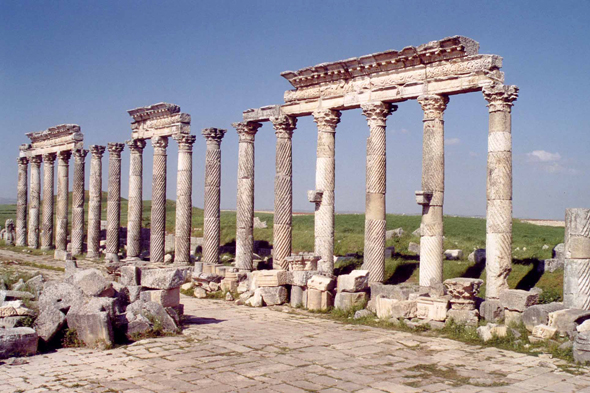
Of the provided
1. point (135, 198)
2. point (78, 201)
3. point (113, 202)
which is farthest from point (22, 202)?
point (135, 198)

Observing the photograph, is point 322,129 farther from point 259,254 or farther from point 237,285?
point 259,254

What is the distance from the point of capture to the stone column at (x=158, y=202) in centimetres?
2745

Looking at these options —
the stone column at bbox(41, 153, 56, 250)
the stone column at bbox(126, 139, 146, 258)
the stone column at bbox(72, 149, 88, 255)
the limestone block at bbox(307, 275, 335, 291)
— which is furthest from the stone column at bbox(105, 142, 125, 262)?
the limestone block at bbox(307, 275, 335, 291)

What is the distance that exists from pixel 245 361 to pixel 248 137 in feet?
45.9

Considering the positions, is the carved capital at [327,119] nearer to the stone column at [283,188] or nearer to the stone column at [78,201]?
the stone column at [283,188]

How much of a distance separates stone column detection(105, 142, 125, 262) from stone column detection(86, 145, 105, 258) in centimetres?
171

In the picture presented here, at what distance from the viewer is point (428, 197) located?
17531 mm

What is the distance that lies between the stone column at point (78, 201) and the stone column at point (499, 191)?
24.0 meters

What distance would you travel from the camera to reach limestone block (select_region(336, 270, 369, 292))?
1647 centimetres

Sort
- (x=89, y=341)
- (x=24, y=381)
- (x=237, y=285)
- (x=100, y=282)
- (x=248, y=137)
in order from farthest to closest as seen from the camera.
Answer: (x=248, y=137)
(x=237, y=285)
(x=100, y=282)
(x=89, y=341)
(x=24, y=381)

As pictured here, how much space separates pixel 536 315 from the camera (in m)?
12.8

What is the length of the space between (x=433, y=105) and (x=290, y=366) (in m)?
10.1

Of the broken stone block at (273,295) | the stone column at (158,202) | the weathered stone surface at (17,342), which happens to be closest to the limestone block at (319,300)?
the broken stone block at (273,295)

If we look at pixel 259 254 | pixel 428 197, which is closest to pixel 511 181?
pixel 428 197
